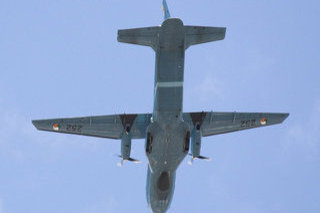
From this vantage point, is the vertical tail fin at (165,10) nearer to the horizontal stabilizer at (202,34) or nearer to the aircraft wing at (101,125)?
the horizontal stabilizer at (202,34)

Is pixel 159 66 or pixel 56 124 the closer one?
pixel 159 66

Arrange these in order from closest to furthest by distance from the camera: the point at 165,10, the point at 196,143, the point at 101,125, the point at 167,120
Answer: the point at 167,120, the point at 165,10, the point at 196,143, the point at 101,125

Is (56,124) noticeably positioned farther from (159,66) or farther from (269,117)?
(269,117)

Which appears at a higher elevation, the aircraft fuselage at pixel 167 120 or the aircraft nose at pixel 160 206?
the aircraft fuselage at pixel 167 120

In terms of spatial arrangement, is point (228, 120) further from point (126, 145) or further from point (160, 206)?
point (160, 206)

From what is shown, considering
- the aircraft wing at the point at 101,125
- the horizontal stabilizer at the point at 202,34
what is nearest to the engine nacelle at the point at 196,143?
the aircraft wing at the point at 101,125

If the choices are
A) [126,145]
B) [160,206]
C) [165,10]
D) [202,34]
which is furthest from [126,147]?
[165,10]

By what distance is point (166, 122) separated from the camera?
36094mm

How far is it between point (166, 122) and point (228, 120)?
21.9ft

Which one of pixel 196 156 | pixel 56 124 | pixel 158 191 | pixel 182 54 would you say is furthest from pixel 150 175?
pixel 182 54

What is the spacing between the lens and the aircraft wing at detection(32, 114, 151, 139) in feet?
125

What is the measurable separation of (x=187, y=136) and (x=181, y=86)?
3.92 metres

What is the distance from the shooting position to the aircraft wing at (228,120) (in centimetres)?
4000

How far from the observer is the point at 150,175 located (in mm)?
40375
